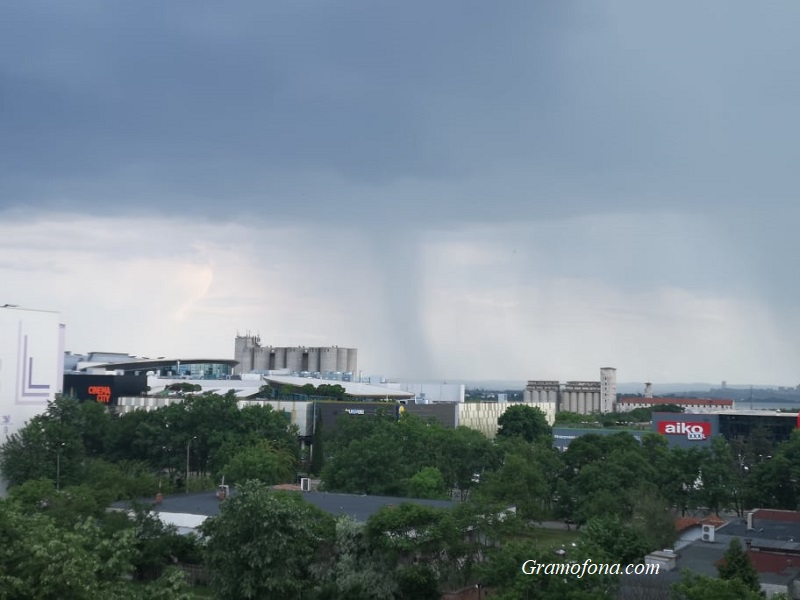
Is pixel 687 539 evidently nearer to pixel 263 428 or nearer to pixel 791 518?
pixel 791 518

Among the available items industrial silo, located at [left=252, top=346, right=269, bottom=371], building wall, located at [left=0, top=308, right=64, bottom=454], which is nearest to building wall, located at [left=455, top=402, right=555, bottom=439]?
building wall, located at [left=0, top=308, right=64, bottom=454]

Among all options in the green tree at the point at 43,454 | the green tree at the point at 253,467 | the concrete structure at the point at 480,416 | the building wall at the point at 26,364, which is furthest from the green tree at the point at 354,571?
the concrete structure at the point at 480,416

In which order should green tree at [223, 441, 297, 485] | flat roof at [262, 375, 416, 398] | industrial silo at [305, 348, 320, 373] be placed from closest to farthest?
green tree at [223, 441, 297, 485]
flat roof at [262, 375, 416, 398]
industrial silo at [305, 348, 320, 373]

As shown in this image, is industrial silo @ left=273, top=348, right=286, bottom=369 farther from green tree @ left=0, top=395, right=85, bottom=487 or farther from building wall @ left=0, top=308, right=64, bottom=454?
green tree @ left=0, top=395, right=85, bottom=487

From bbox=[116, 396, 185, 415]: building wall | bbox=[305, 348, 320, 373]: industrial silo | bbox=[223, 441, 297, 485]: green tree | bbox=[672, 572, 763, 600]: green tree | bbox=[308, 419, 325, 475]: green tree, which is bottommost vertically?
bbox=[308, 419, 325, 475]: green tree

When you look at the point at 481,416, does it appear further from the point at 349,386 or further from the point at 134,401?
the point at 134,401

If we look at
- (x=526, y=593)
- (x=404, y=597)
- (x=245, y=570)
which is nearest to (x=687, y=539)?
(x=404, y=597)
